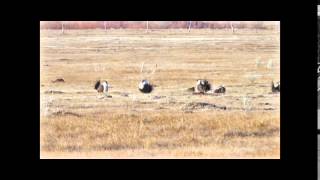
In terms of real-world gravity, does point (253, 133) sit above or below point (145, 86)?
below

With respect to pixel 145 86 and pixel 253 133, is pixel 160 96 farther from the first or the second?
pixel 253 133

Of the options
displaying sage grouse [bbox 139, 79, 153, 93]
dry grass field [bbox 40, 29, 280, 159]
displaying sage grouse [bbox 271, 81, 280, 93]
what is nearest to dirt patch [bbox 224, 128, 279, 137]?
dry grass field [bbox 40, 29, 280, 159]

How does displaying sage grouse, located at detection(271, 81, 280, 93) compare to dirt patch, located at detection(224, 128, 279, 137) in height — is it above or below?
above

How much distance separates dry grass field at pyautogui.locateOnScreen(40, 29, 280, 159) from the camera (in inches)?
421

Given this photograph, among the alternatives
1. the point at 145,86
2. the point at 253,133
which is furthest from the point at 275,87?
the point at 145,86

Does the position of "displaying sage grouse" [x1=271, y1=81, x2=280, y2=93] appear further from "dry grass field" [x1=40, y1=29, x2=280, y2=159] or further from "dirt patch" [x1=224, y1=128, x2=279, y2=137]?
"dirt patch" [x1=224, y1=128, x2=279, y2=137]

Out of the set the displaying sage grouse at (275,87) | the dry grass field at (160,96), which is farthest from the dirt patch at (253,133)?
the displaying sage grouse at (275,87)

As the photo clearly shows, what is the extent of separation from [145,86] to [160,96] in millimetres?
190

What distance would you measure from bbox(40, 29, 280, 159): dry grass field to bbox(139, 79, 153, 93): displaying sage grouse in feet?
0.17

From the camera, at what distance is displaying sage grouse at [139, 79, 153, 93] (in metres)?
10.8

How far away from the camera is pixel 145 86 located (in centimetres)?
1077

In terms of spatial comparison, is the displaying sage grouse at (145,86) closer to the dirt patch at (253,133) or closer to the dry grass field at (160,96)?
the dry grass field at (160,96)

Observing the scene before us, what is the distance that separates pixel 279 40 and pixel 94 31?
1.94 m

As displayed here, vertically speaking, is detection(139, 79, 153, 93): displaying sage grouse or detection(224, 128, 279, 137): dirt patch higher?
detection(139, 79, 153, 93): displaying sage grouse
